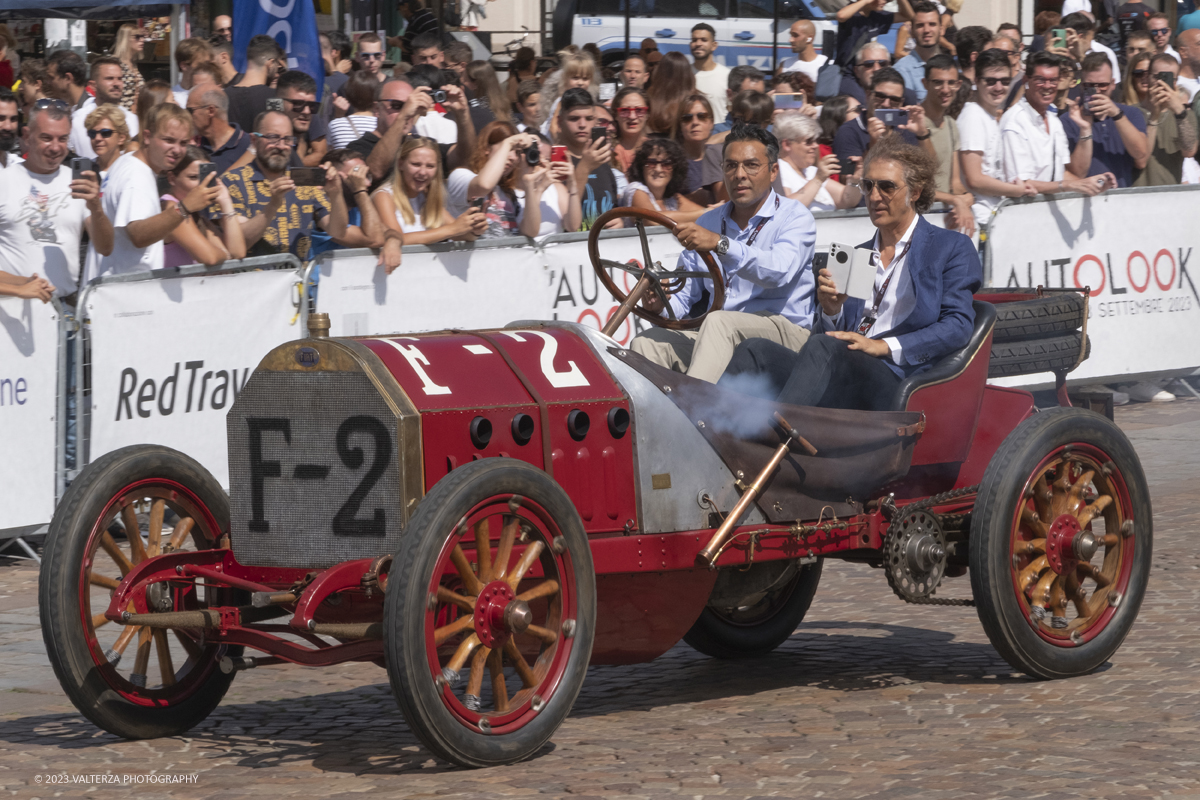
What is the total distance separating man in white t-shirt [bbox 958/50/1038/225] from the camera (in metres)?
11.1

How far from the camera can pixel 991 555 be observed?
5.36m

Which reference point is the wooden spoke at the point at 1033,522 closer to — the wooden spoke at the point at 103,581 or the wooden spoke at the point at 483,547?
the wooden spoke at the point at 483,547

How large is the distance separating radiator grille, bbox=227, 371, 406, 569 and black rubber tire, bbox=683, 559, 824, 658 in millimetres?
1629

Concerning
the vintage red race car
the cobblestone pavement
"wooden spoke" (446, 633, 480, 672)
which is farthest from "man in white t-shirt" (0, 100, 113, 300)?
"wooden spoke" (446, 633, 480, 672)

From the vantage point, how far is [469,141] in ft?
33.1

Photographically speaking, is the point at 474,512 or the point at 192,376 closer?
the point at 474,512

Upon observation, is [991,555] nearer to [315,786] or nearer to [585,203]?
[315,786]

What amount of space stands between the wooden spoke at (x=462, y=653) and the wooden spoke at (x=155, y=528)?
1076mm

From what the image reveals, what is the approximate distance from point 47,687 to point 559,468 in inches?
79.0

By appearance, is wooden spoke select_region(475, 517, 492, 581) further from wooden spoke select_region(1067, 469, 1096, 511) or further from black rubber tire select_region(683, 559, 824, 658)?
wooden spoke select_region(1067, 469, 1096, 511)

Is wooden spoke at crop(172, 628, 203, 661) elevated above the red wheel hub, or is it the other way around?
the red wheel hub

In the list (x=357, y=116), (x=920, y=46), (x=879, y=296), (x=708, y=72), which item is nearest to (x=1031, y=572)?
(x=879, y=296)

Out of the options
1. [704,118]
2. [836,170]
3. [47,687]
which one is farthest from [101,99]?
[47,687]

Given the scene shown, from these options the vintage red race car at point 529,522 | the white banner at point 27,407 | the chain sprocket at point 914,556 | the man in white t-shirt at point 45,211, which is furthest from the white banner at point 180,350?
the chain sprocket at point 914,556
